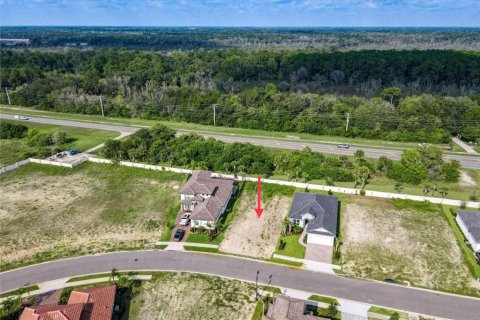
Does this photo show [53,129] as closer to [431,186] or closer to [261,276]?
[261,276]

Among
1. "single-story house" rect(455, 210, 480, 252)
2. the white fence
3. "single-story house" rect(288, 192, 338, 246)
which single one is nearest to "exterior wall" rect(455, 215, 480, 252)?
"single-story house" rect(455, 210, 480, 252)

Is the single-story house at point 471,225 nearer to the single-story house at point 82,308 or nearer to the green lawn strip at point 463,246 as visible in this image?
the green lawn strip at point 463,246

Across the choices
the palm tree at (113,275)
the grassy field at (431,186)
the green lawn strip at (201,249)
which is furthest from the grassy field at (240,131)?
the palm tree at (113,275)

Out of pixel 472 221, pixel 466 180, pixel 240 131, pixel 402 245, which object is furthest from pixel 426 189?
pixel 240 131

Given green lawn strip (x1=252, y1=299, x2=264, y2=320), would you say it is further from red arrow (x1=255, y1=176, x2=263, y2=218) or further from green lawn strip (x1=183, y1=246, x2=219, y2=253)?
red arrow (x1=255, y1=176, x2=263, y2=218)

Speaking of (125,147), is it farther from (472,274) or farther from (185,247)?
(472,274)
